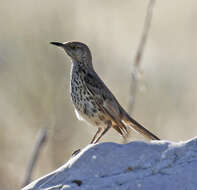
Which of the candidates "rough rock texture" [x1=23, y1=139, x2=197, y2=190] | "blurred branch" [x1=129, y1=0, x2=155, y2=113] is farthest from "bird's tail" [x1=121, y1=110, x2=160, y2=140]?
"rough rock texture" [x1=23, y1=139, x2=197, y2=190]

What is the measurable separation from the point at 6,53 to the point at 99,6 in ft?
5.67

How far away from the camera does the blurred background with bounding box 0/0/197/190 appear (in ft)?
34.2

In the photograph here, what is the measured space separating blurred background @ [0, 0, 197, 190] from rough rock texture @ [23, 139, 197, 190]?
3534mm

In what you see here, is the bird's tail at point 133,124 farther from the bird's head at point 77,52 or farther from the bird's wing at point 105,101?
the bird's head at point 77,52

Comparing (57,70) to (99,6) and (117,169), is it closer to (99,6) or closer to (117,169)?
(99,6)

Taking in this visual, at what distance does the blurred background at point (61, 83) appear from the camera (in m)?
10.4

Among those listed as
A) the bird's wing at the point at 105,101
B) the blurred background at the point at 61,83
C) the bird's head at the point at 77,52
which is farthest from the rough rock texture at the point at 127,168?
the blurred background at the point at 61,83

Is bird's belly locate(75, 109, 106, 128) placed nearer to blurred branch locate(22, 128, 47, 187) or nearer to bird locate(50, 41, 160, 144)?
bird locate(50, 41, 160, 144)

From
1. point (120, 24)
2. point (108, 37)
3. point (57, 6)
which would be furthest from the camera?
point (120, 24)

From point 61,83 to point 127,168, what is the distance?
4891 millimetres

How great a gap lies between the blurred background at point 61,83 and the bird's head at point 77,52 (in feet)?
4.91

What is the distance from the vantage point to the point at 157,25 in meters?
14.2

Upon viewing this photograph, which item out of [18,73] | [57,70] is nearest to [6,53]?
[18,73]

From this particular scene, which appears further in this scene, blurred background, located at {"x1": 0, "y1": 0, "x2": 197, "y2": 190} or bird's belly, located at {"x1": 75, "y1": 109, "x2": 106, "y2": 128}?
blurred background, located at {"x1": 0, "y1": 0, "x2": 197, "y2": 190}
